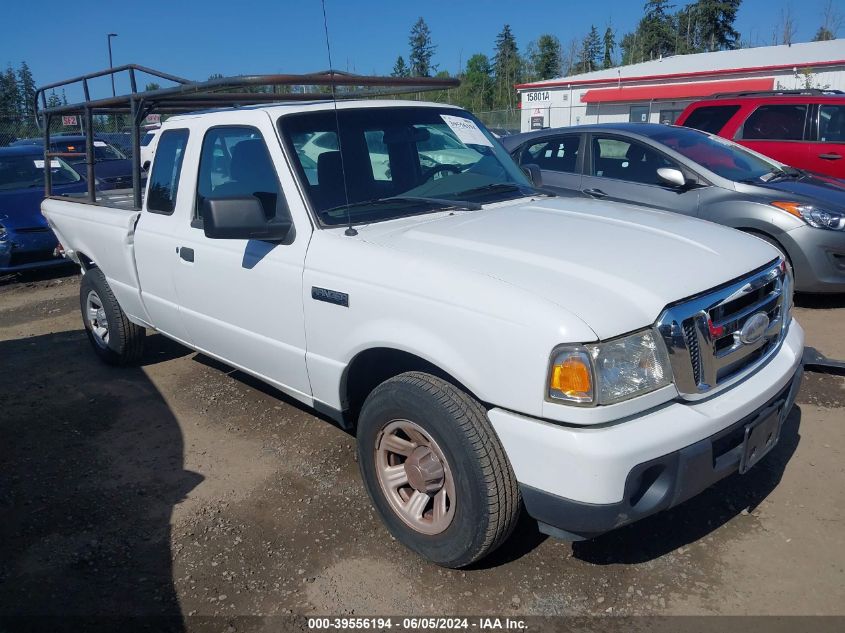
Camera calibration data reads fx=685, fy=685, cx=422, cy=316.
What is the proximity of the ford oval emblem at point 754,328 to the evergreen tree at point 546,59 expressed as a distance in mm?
68756

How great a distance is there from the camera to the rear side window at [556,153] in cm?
722

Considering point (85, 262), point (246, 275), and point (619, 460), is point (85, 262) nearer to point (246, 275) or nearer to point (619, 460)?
point (246, 275)

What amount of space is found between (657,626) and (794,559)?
79cm

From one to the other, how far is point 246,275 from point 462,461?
165cm

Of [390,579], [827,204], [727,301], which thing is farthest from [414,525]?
[827,204]

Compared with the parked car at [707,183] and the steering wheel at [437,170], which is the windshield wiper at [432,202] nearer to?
the steering wheel at [437,170]

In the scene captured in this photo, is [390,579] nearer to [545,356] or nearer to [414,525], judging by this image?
[414,525]

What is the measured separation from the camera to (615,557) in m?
3.01

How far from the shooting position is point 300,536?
10.7 feet

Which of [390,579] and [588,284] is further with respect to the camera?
[390,579]

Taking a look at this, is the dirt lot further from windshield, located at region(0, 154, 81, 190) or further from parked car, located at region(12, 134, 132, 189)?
parked car, located at region(12, 134, 132, 189)

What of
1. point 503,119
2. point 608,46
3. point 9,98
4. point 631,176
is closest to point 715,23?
point 608,46

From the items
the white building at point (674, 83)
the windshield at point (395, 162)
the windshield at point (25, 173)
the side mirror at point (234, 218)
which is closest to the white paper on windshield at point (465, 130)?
the windshield at point (395, 162)

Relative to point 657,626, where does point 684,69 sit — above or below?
above
